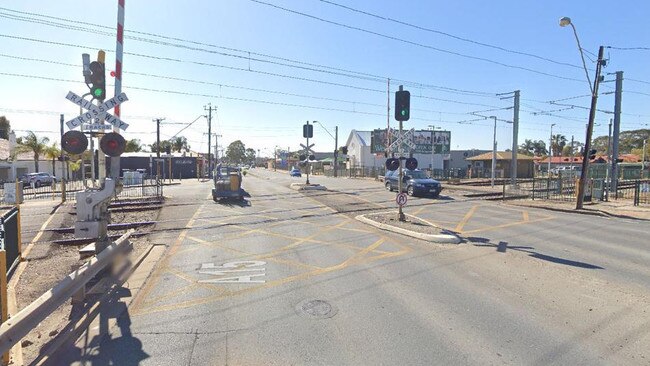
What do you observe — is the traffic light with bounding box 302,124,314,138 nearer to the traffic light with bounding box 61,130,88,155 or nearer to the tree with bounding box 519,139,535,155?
the traffic light with bounding box 61,130,88,155

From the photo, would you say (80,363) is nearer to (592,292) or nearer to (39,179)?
(592,292)

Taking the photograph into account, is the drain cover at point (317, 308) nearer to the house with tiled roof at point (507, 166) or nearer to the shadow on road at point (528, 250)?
the shadow on road at point (528, 250)

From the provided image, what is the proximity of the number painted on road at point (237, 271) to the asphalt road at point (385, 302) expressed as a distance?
0.11 feet

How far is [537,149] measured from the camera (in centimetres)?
11412

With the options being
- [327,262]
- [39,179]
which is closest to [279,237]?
[327,262]

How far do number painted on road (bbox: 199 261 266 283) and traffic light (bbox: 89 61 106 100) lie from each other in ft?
11.3

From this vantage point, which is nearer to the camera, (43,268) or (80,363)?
(80,363)

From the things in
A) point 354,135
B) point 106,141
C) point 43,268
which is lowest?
point 43,268

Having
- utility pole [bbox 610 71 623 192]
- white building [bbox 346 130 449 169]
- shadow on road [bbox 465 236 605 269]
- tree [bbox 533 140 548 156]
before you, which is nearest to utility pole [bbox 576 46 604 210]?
utility pole [bbox 610 71 623 192]

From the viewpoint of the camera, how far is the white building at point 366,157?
62.9 meters

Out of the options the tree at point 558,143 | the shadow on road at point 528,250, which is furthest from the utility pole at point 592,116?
the tree at point 558,143

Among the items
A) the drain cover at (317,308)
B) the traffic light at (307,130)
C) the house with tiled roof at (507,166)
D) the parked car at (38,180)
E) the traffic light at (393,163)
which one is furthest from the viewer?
the house with tiled roof at (507,166)

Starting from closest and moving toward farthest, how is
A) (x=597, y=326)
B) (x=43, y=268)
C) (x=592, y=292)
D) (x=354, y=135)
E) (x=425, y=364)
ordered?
(x=425, y=364) → (x=597, y=326) → (x=592, y=292) → (x=43, y=268) → (x=354, y=135)

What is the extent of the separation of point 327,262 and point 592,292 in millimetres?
4471
